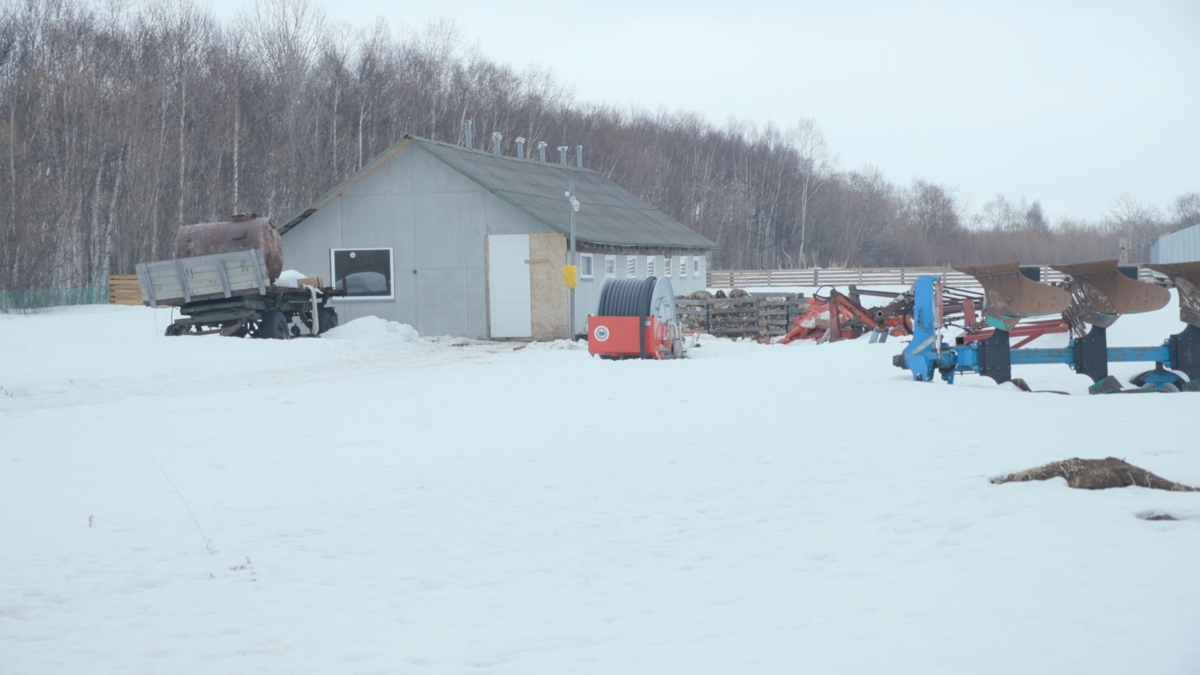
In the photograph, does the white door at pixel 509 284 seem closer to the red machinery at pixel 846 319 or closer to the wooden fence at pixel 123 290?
the red machinery at pixel 846 319

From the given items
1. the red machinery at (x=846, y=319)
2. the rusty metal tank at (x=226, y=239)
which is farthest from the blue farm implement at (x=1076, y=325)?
the rusty metal tank at (x=226, y=239)

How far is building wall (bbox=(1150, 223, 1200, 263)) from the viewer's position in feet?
129

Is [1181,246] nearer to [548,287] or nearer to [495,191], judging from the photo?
[548,287]

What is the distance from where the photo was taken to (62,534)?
654 centimetres

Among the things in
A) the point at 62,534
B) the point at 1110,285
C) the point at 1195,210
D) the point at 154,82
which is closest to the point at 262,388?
the point at 62,534

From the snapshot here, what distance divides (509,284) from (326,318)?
4565 mm

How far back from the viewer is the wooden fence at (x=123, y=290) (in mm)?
45406

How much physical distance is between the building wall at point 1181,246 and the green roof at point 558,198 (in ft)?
58.7

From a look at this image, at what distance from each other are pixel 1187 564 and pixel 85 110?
51815 millimetres

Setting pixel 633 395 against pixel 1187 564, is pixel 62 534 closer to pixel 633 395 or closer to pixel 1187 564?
pixel 1187 564

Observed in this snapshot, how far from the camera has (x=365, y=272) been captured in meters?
27.5

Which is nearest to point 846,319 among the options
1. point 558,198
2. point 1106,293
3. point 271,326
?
point 1106,293

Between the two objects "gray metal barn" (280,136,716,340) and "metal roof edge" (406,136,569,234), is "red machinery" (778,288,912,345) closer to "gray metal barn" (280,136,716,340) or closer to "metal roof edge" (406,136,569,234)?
"gray metal barn" (280,136,716,340)

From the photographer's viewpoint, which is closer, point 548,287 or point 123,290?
point 548,287
